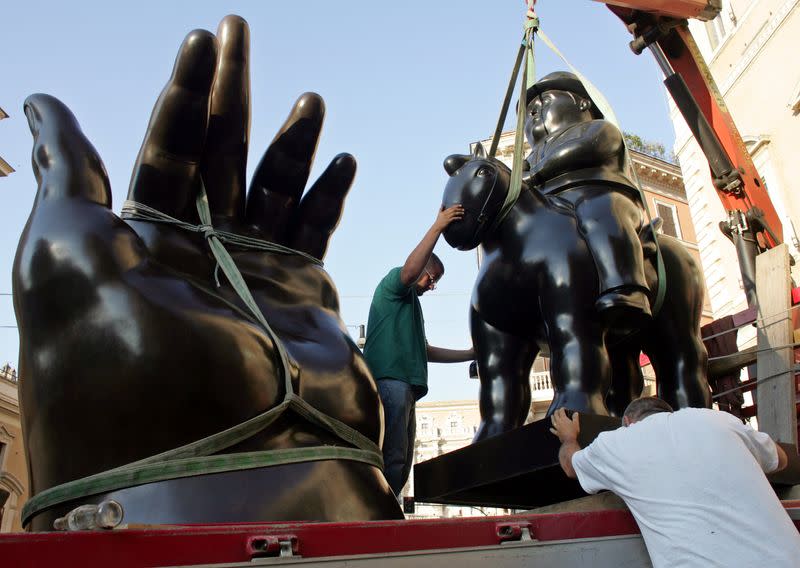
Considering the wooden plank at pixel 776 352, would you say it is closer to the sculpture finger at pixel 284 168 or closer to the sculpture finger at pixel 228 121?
the sculpture finger at pixel 284 168

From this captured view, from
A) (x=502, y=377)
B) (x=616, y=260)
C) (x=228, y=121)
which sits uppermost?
(x=228, y=121)

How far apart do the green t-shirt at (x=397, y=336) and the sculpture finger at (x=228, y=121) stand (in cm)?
68

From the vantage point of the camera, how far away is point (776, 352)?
274 cm

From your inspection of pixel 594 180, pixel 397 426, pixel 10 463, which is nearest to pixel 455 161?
pixel 594 180

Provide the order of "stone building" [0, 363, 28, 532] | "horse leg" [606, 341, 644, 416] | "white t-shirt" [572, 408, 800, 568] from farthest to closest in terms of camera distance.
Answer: "stone building" [0, 363, 28, 532] → "horse leg" [606, 341, 644, 416] → "white t-shirt" [572, 408, 800, 568]

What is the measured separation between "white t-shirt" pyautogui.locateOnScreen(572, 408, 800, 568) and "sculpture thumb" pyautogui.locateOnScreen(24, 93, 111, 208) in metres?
1.16

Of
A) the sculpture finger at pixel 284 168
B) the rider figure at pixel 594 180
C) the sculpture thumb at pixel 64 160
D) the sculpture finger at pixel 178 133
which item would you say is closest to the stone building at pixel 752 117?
the rider figure at pixel 594 180

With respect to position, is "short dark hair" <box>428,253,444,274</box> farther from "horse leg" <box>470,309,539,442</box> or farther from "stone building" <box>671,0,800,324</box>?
"stone building" <box>671,0,800,324</box>

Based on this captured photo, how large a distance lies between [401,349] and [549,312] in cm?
53

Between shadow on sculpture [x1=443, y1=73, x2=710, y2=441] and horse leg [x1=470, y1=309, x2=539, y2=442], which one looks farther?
horse leg [x1=470, y1=309, x2=539, y2=442]

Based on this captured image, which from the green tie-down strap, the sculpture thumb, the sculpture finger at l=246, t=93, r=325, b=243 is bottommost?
the green tie-down strap

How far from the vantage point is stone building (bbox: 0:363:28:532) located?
14453 millimetres

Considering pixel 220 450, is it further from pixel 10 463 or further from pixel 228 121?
pixel 10 463

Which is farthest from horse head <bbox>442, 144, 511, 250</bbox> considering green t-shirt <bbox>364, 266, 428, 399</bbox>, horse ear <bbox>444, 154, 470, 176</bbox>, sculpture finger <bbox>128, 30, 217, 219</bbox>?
sculpture finger <bbox>128, 30, 217, 219</bbox>
